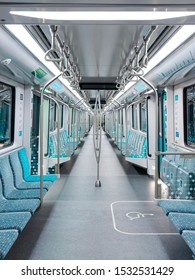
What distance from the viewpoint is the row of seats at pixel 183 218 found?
210 cm

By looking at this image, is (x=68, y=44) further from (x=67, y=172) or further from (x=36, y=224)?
(x=67, y=172)

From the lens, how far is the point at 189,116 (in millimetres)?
4648

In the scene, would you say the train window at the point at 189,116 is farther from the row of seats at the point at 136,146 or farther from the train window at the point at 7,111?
the train window at the point at 7,111

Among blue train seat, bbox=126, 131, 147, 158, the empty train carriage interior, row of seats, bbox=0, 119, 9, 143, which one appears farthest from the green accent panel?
blue train seat, bbox=126, 131, 147, 158

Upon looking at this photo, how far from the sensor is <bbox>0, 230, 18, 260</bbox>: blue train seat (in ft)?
6.09

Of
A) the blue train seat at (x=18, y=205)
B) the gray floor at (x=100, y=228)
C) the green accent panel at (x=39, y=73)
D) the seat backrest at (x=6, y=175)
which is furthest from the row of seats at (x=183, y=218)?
the green accent panel at (x=39, y=73)

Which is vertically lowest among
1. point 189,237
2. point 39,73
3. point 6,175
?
point 189,237

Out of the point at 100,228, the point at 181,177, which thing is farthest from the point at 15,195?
the point at 181,177

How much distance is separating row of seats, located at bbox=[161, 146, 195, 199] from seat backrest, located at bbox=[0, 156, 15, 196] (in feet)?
7.91

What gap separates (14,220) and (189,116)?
3618 millimetres

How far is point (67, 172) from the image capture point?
680cm

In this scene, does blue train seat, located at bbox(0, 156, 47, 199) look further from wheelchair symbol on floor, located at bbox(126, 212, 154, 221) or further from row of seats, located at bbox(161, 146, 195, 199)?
row of seats, located at bbox(161, 146, 195, 199)

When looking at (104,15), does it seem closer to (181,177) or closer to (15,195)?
(15,195)

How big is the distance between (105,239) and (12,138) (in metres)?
2.56
